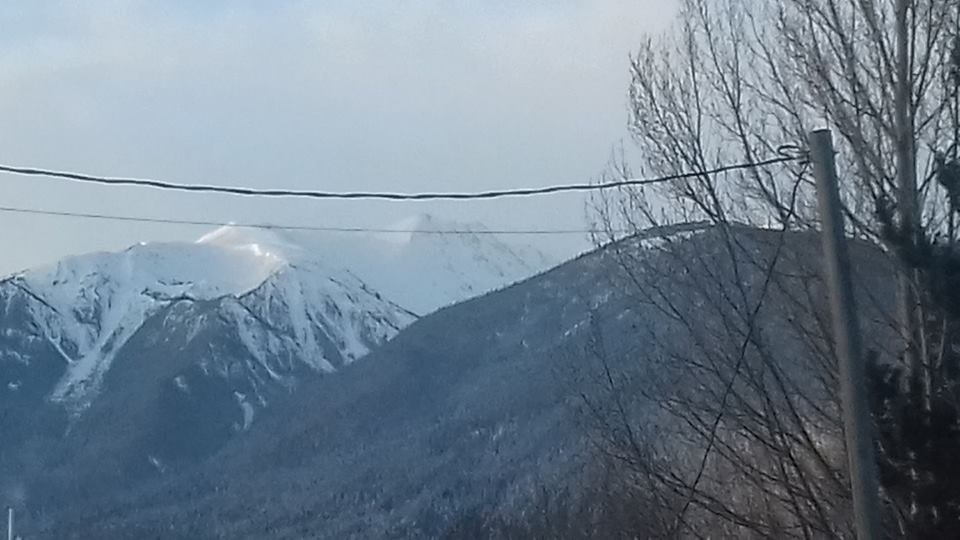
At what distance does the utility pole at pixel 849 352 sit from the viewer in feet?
40.6

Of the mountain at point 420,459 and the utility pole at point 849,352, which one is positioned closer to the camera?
the utility pole at point 849,352

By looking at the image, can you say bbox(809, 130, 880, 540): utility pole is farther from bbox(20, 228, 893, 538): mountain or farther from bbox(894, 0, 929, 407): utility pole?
bbox(20, 228, 893, 538): mountain

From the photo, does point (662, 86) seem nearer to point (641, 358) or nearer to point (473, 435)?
point (641, 358)

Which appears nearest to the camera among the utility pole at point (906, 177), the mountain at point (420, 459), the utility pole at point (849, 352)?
the utility pole at point (849, 352)

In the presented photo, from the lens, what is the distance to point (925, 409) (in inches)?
586

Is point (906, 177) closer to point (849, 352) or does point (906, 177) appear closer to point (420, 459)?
point (849, 352)

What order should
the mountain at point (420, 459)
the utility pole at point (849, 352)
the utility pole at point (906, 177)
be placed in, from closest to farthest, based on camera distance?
the utility pole at point (849, 352) → the utility pole at point (906, 177) → the mountain at point (420, 459)

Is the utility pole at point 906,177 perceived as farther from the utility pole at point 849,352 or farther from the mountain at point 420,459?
the mountain at point 420,459

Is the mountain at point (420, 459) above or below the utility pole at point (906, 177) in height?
below

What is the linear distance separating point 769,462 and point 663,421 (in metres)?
2.34

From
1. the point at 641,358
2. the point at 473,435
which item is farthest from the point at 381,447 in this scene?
the point at 641,358

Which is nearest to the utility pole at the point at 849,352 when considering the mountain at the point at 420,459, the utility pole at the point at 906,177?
the utility pole at the point at 906,177

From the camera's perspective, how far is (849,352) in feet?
40.9

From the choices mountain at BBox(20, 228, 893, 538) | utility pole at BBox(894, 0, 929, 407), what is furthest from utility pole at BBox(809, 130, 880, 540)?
mountain at BBox(20, 228, 893, 538)
